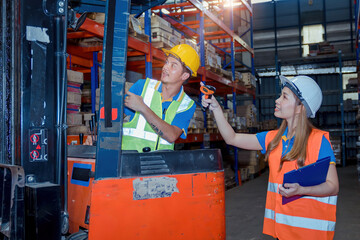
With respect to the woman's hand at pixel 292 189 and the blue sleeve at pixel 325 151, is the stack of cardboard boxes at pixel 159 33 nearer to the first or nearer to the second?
the blue sleeve at pixel 325 151

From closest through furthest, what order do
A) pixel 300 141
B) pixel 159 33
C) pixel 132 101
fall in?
1. pixel 300 141
2. pixel 132 101
3. pixel 159 33

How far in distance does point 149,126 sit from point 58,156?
890 mm

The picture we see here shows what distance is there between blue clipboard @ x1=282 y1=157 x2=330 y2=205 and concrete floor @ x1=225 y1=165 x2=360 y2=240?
138 inches

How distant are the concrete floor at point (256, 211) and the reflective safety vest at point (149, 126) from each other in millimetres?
2997

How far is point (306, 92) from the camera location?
2.22m

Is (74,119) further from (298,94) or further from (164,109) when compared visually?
(298,94)

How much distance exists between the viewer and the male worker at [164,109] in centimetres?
269

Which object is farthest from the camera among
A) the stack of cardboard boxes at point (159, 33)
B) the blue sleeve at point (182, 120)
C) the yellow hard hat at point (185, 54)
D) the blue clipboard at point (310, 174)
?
the stack of cardboard boxes at point (159, 33)

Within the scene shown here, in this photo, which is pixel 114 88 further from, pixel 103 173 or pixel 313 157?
pixel 313 157

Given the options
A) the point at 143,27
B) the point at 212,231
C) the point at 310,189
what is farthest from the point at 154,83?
the point at 143,27

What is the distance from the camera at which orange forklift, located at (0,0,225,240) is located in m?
1.87

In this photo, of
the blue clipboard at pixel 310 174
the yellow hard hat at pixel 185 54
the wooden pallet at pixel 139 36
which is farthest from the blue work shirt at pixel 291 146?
the wooden pallet at pixel 139 36

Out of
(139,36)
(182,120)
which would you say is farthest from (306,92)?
(139,36)

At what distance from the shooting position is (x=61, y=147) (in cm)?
206
